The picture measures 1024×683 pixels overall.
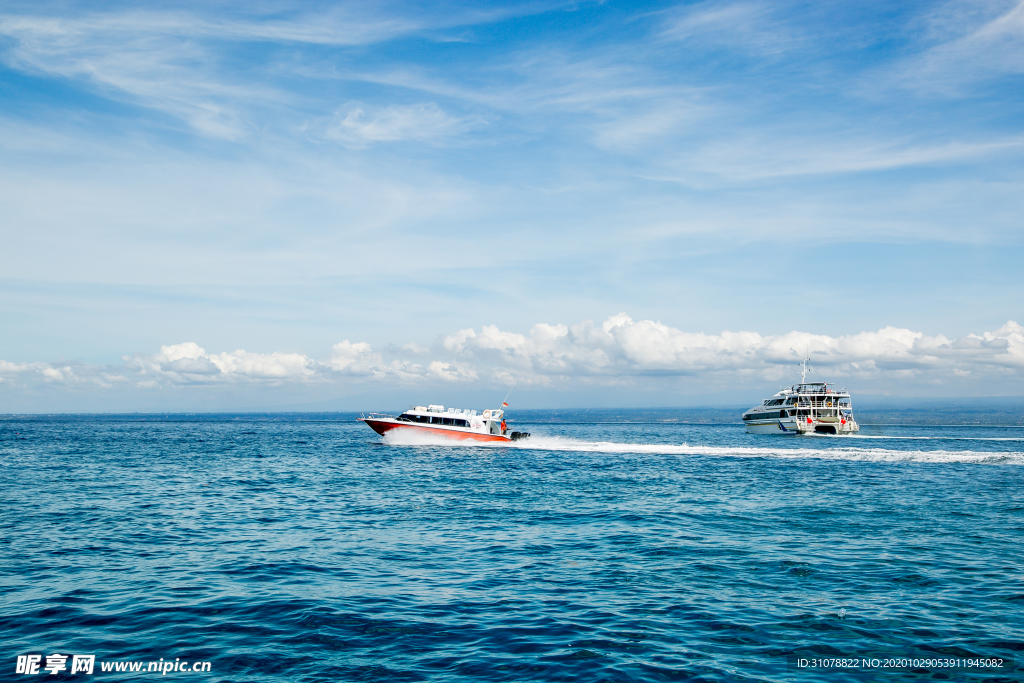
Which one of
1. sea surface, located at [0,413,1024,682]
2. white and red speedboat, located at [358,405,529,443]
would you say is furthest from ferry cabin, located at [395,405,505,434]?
sea surface, located at [0,413,1024,682]

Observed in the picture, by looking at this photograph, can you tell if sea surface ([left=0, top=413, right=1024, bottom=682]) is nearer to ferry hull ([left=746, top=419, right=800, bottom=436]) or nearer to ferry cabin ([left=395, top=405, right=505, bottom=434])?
ferry cabin ([left=395, top=405, right=505, bottom=434])

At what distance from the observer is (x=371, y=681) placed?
41.2ft

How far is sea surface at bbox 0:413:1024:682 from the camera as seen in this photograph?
13.8 meters

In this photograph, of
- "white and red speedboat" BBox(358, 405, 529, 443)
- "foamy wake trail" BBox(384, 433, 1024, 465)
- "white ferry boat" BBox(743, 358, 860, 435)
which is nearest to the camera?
"foamy wake trail" BBox(384, 433, 1024, 465)

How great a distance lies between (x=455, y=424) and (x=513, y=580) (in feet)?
180

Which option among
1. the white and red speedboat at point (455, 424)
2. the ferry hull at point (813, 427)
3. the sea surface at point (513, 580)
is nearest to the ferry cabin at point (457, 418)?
the white and red speedboat at point (455, 424)

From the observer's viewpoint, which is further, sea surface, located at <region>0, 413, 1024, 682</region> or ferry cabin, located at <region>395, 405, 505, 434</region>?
ferry cabin, located at <region>395, 405, 505, 434</region>

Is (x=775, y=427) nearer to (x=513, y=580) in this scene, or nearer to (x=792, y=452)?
(x=792, y=452)

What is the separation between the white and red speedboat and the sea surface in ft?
109

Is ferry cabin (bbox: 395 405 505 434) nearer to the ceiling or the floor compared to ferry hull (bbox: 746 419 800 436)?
nearer to the ceiling

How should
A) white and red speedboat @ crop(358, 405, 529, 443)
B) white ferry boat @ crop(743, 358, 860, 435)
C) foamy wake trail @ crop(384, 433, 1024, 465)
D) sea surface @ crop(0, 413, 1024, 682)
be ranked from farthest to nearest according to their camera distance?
1. white ferry boat @ crop(743, 358, 860, 435)
2. white and red speedboat @ crop(358, 405, 529, 443)
3. foamy wake trail @ crop(384, 433, 1024, 465)
4. sea surface @ crop(0, 413, 1024, 682)

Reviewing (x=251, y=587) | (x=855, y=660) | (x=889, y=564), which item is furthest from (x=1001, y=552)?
(x=251, y=587)

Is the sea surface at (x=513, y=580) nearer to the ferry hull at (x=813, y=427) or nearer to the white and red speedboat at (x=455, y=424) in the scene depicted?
the white and red speedboat at (x=455, y=424)

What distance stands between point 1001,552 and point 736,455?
45.8 meters
